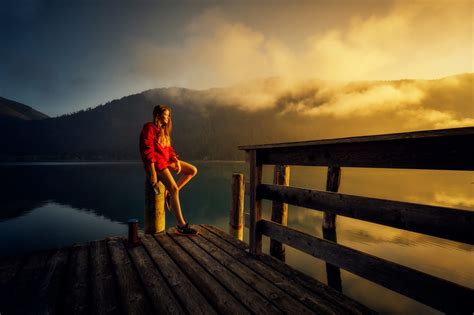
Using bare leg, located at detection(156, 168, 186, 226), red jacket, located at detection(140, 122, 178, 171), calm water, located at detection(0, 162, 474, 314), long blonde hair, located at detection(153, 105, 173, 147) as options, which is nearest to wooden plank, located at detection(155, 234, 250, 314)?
bare leg, located at detection(156, 168, 186, 226)

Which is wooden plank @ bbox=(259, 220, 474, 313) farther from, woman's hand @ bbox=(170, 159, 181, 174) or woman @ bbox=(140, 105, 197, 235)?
A: woman's hand @ bbox=(170, 159, 181, 174)

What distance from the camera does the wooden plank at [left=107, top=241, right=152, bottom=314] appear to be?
2566 mm

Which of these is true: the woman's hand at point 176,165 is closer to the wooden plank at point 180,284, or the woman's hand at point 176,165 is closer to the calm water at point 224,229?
the wooden plank at point 180,284

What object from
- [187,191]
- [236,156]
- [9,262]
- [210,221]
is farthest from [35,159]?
[9,262]

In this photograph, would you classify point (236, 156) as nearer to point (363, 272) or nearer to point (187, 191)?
point (187, 191)

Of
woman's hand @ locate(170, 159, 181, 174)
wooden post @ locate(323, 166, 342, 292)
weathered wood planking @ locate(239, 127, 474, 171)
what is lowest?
wooden post @ locate(323, 166, 342, 292)

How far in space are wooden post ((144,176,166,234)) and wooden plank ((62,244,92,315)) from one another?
4.53 feet

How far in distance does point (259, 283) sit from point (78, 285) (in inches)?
88.2

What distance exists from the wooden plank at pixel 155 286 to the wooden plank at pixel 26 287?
45.4 inches

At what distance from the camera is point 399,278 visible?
2307 mm

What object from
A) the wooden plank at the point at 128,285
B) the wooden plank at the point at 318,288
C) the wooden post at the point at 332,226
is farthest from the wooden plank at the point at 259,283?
the wooden post at the point at 332,226

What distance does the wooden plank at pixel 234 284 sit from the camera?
8.49ft

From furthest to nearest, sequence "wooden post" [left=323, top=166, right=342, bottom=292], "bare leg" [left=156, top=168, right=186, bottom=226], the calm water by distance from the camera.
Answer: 1. the calm water
2. "wooden post" [left=323, top=166, right=342, bottom=292]
3. "bare leg" [left=156, top=168, right=186, bottom=226]

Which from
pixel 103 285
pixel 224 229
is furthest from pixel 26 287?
pixel 224 229
